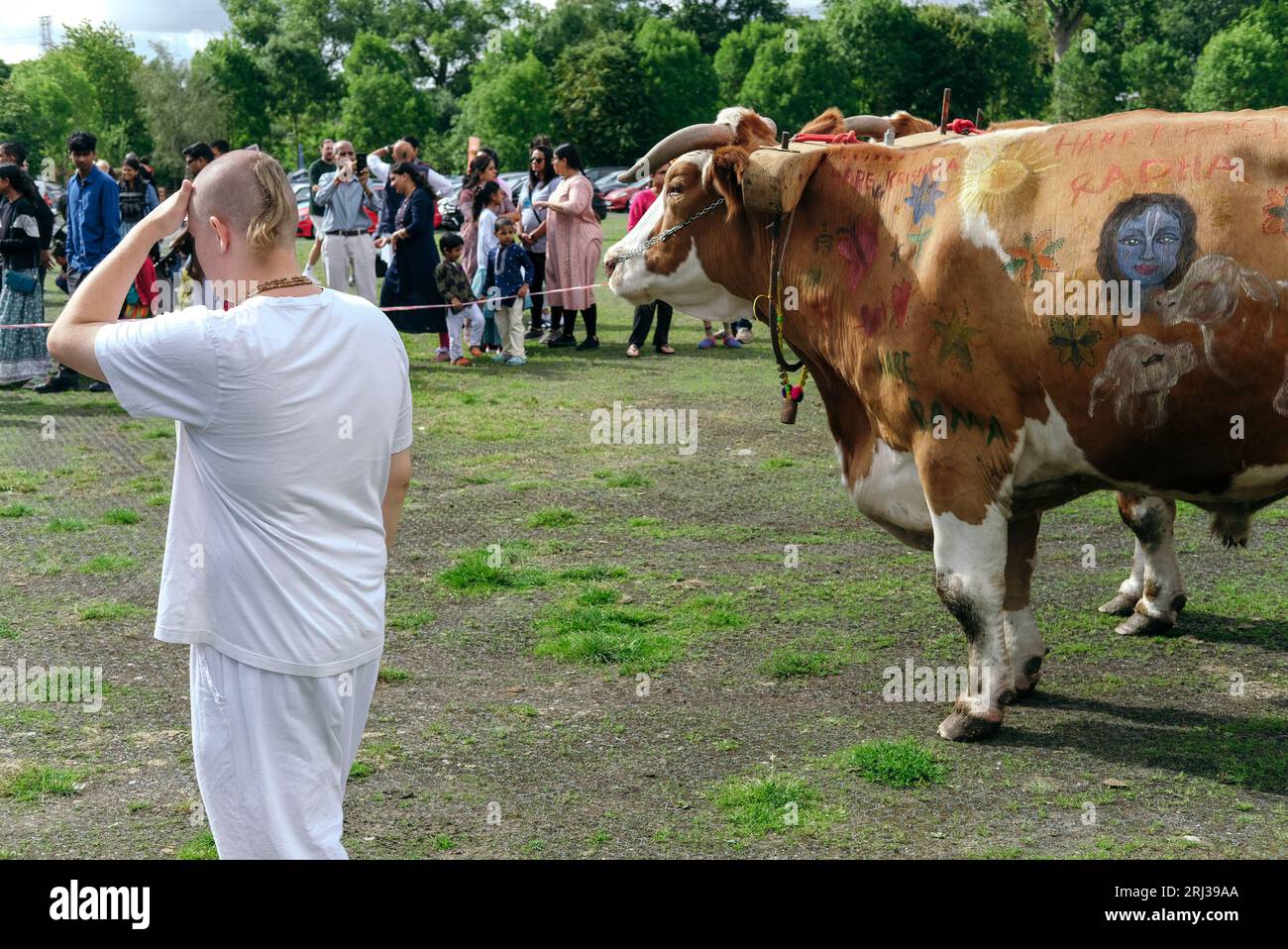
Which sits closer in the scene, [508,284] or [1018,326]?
[1018,326]

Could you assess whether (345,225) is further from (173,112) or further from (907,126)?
(173,112)

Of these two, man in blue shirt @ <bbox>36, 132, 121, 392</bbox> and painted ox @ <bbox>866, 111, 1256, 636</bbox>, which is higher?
man in blue shirt @ <bbox>36, 132, 121, 392</bbox>

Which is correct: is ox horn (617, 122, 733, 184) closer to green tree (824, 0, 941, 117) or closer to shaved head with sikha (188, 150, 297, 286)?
shaved head with sikha (188, 150, 297, 286)

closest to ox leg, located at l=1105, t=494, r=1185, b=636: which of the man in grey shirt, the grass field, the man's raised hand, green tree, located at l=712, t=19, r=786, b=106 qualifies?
the grass field

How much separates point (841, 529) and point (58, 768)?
5.18 meters

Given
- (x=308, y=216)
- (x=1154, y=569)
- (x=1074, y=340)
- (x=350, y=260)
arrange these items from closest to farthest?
(x=1074, y=340) < (x=1154, y=569) < (x=350, y=260) < (x=308, y=216)

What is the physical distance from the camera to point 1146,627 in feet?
24.2

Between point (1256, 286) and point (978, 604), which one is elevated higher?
point (1256, 286)

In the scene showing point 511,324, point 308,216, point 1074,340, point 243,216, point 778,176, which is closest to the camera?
point 243,216

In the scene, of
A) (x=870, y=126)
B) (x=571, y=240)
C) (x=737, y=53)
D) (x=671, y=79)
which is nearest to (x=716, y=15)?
(x=737, y=53)

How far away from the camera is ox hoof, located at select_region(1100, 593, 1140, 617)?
768 centimetres

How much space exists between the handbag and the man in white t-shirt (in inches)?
467

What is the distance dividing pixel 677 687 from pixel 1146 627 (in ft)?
8.34

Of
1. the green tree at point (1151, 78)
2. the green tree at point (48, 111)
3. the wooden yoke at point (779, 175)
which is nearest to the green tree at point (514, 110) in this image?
the green tree at point (48, 111)
